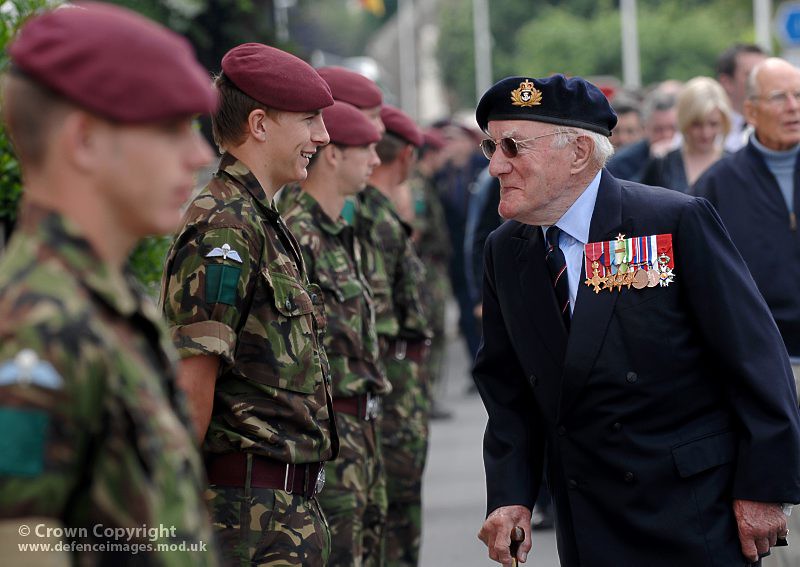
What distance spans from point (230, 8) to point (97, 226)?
32.5 feet

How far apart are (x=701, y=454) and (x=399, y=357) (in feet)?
9.91

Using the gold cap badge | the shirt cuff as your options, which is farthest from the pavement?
the shirt cuff

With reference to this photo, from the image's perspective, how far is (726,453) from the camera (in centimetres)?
377

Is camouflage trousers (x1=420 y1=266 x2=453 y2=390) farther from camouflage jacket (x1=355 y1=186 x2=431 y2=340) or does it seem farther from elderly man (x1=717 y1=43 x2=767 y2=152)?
camouflage jacket (x1=355 y1=186 x2=431 y2=340)

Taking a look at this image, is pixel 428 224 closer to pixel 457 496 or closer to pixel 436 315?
pixel 436 315

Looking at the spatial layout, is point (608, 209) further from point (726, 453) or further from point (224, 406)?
point (224, 406)

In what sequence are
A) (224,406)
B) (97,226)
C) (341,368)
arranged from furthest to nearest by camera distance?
(341,368) → (224,406) → (97,226)

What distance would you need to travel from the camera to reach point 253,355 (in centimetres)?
370

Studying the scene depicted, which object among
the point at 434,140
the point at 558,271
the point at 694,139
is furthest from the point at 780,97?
the point at 434,140

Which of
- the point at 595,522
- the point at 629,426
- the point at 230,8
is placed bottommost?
the point at 595,522

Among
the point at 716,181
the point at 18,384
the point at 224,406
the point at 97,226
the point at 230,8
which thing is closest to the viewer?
the point at 18,384

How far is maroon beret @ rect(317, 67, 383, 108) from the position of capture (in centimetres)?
616

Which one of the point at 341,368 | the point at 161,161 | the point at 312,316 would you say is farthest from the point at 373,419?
the point at 161,161

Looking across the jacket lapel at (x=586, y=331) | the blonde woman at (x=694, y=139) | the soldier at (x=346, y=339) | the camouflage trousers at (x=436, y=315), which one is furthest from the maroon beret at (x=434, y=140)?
the jacket lapel at (x=586, y=331)
